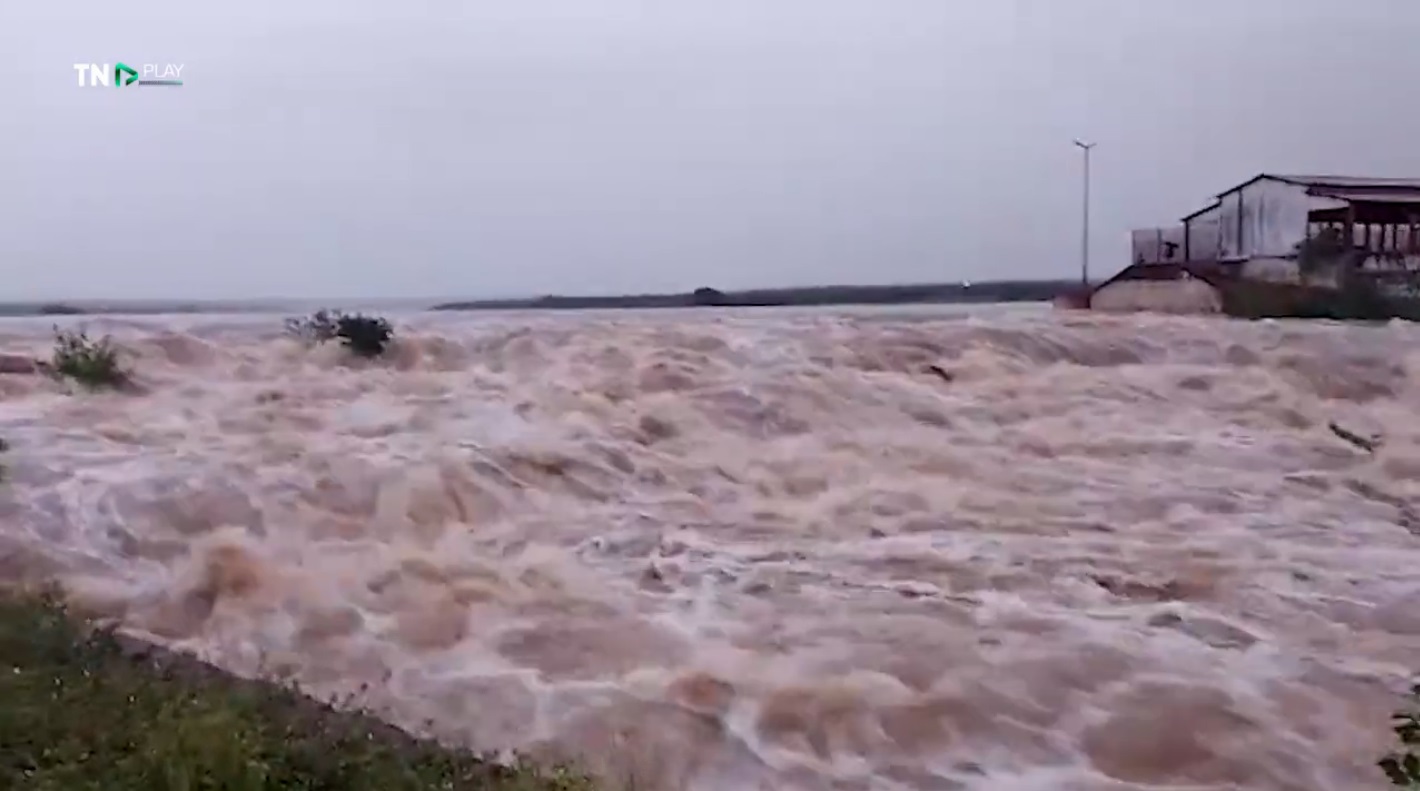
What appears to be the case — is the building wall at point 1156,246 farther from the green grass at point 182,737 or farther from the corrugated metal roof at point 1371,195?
the green grass at point 182,737

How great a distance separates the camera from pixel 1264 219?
81.8 feet

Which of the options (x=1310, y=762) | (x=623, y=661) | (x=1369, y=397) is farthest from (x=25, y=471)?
(x=1369, y=397)

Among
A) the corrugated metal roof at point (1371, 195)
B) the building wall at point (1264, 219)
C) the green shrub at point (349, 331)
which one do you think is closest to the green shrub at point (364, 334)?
the green shrub at point (349, 331)

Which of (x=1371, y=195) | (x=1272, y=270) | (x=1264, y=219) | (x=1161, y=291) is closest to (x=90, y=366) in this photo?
(x=1161, y=291)

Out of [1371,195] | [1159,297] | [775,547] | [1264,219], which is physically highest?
[1371,195]

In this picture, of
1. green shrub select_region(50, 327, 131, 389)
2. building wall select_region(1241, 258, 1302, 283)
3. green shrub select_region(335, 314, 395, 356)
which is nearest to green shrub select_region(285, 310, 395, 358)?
green shrub select_region(335, 314, 395, 356)

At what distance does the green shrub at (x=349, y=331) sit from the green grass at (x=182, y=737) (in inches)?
386

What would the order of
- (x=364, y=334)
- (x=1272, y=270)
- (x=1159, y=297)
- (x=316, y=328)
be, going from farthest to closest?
(x=1159, y=297) < (x=1272, y=270) < (x=316, y=328) < (x=364, y=334)

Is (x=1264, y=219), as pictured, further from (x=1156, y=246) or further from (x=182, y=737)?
(x=182, y=737)

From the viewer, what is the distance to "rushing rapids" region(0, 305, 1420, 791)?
5.62 m

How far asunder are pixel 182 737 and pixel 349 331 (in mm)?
11536

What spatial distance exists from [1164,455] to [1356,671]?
5.17m

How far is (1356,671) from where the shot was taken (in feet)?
20.3

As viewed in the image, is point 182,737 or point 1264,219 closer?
point 182,737
